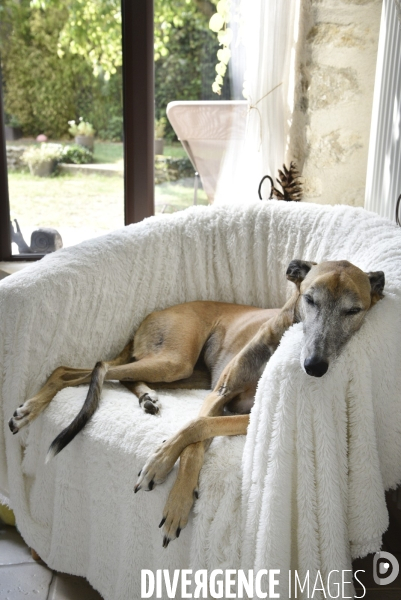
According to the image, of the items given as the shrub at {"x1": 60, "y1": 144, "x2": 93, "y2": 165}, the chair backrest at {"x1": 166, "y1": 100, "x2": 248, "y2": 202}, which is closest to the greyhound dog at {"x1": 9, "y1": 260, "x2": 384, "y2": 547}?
the chair backrest at {"x1": 166, "y1": 100, "x2": 248, "y2": 202}

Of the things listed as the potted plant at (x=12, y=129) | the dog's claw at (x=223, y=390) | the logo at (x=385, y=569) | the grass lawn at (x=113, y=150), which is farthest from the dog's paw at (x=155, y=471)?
the potted plant at (x=12, y=129)

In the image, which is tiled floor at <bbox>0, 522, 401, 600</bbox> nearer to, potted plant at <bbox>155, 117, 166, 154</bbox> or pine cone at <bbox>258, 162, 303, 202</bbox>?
pine cone at <bbox>258, 162, 303, 202</bbox>

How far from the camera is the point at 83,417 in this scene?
202cm

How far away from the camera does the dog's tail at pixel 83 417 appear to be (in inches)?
77.4

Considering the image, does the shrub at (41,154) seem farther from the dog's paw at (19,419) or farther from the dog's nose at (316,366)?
the dog's nose at (316,366)

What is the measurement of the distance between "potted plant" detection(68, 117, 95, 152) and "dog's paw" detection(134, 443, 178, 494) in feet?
7.56

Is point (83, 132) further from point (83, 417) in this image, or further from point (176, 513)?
point (176, 513)

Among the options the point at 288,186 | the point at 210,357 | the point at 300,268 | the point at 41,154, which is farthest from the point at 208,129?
the point at 300,268

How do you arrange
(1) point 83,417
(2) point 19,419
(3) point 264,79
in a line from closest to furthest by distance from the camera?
(1) point 83,417 → (2) point 19,419 → (3) point 264,79

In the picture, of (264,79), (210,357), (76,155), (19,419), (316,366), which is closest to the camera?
(316,366)

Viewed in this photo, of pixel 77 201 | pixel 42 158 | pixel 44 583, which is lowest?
pixel 44 583

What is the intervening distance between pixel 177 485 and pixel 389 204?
170 centimetres

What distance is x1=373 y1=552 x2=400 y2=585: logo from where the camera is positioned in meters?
2.13

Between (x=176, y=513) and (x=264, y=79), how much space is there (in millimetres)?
2333
